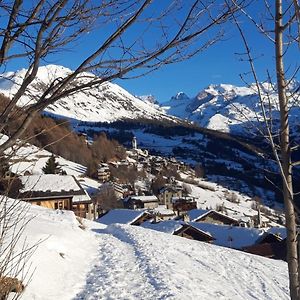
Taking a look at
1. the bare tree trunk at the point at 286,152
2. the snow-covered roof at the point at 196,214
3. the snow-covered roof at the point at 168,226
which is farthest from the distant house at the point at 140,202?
the bare tree trunk at the point at 286,152

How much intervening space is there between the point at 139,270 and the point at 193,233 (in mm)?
17833

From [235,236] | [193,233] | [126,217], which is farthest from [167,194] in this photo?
[193,233]

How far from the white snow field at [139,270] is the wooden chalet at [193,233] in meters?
12.0

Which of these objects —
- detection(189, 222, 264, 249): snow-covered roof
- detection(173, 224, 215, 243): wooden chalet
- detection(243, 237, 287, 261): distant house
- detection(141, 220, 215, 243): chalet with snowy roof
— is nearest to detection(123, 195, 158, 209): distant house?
detection(189, 222, 264, 249): snow-covered roof

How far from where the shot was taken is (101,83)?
182 cm

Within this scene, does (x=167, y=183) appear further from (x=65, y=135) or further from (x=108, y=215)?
→ (x=65, y=135)

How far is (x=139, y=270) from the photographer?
29.3ft

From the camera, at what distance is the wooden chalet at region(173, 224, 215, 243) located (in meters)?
25.8

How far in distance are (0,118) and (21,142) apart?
17 cm

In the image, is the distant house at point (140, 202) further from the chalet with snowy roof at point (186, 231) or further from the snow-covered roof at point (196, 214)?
the chalet with snowy roof at point (186, 231)

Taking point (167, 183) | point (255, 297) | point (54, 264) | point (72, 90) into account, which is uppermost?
point (167, 183)

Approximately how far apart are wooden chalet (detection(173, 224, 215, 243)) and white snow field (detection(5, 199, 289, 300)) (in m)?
12.0

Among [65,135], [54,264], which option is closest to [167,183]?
[54,264]

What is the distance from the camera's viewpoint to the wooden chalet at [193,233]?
25797mm
